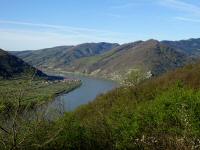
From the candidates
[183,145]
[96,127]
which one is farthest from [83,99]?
[183,145]

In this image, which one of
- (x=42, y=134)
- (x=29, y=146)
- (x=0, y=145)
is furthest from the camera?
(x=42, y=134)

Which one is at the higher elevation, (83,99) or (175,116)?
(175,116)

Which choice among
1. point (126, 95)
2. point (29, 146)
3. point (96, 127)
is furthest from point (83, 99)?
point (29, 146)

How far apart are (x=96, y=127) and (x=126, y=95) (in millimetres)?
51264

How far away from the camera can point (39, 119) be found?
23.7 metres

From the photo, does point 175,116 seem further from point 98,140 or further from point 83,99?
point 83,99

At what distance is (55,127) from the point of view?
31.3 meters

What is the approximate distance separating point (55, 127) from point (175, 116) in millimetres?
9311

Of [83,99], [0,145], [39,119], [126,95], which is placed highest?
[39,119]

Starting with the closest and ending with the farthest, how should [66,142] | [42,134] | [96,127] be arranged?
[42,134]
[66,142]
[96,127]

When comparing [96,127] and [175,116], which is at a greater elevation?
[175,116]

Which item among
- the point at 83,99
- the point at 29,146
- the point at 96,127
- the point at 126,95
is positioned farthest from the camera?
the point at 83,99

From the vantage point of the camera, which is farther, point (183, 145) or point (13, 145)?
point (13, 145)

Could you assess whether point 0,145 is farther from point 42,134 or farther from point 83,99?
point 83,99
